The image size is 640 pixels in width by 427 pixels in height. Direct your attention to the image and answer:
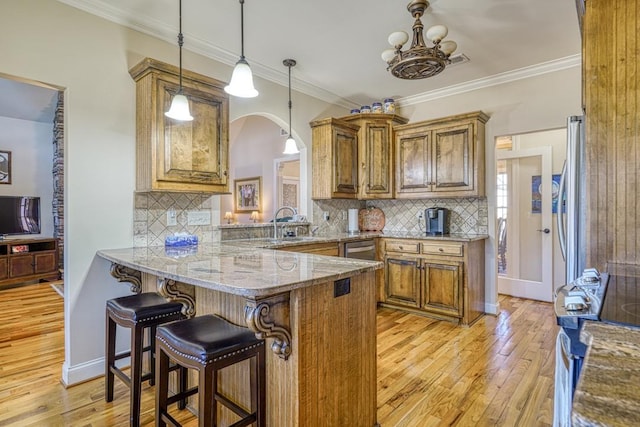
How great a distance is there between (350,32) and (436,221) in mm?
2337

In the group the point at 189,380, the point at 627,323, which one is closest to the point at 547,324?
the point at 627,323

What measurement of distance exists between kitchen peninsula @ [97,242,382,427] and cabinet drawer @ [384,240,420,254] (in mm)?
2064

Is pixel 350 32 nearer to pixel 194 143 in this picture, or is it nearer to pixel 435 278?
pixel 194 143

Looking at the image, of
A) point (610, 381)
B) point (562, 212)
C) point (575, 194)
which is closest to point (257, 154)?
point (562, 212)

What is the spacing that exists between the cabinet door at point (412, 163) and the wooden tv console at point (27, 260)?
5579mm

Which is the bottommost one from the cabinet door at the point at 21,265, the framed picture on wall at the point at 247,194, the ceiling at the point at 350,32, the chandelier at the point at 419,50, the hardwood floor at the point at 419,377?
the hardwood floor at the point at 419,377

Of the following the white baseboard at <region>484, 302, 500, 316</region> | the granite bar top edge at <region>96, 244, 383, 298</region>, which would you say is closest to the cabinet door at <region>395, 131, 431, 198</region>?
the white baseboard at <region>484, 302, 500, 316</region>

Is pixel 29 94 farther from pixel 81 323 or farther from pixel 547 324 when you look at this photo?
pixel 547 324

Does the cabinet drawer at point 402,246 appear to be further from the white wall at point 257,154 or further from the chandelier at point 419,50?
the white wall at point 257,154

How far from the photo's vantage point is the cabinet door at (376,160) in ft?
13.9

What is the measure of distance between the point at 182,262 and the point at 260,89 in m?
2.33

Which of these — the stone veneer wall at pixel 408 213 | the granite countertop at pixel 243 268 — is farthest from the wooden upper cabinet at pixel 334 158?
the granite countertop at pixel 243 268

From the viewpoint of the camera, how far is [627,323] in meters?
0.82

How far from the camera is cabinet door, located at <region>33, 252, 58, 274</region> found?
5258 millimetres
